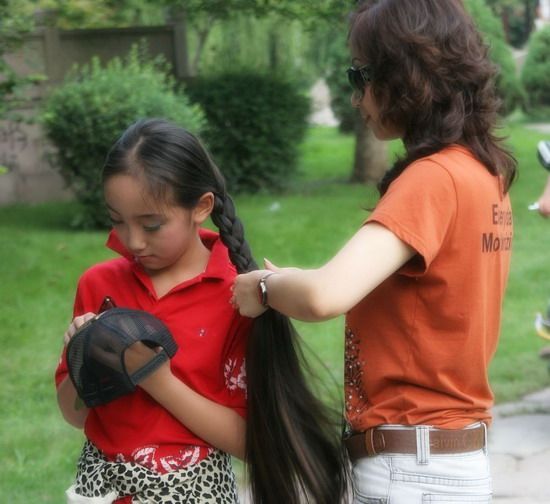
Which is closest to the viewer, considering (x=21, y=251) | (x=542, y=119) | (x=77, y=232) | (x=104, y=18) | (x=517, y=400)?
(x=517, y=400)

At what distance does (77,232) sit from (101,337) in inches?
296

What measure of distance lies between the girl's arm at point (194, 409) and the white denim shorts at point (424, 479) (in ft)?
1.00

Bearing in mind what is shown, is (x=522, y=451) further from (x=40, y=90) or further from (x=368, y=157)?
(x=368, y=157)

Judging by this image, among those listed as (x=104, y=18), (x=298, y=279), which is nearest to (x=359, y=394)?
(x=298, y=279)

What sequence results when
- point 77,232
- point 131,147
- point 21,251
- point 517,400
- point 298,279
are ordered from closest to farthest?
point 298,279
point 131,147
point 517,400
point 21,251
point 77,232

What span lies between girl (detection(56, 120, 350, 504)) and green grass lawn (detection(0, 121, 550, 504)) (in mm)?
495

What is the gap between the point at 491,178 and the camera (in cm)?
218

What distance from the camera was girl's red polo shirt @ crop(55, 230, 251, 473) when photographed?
91.3 inches

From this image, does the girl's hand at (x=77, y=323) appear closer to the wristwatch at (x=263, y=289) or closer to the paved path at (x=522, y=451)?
the wristwatch at (x=263, y=289)

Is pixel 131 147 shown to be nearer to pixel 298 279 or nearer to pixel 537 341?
pixel 298 279

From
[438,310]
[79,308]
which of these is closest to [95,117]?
[79,308]

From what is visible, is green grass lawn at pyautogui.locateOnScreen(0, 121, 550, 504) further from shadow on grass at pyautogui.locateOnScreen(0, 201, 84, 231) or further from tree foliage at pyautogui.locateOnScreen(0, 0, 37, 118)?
tree foliage at pyautogui.locateOnScreen(0, 0, 37, 118)

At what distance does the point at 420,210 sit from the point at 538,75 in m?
21.5

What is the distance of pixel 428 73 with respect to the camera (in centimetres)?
211
